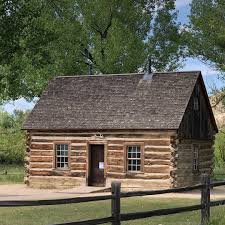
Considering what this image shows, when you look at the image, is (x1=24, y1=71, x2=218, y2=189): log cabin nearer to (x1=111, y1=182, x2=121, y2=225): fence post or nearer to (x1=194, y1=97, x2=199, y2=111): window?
(x1=194, y1=97, x2=199, y2=111): window

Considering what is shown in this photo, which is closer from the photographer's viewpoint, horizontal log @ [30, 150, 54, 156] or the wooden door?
the wooden door

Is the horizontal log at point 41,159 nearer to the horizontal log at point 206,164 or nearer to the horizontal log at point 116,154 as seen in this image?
the horizontal log at point 116,154

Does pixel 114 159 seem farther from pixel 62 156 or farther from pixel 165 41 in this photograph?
pixel 165 41

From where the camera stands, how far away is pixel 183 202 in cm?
2384

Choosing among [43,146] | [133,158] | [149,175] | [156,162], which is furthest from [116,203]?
[43,146]

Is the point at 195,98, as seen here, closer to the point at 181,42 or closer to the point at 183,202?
the point at 183,202

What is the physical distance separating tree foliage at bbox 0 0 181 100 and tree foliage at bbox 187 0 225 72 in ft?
5.67

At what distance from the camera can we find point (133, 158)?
98.2 feet

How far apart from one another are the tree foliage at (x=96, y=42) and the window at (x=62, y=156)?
11093 millimetres

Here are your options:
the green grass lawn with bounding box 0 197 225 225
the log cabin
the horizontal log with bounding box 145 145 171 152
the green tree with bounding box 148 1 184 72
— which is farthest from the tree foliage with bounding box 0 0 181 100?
the green grass lawn with bounding box 0 197 225 225

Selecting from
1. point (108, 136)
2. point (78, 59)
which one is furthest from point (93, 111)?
point (78, 59)

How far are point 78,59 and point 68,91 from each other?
11.4 meters

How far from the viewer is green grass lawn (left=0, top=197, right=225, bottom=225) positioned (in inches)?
663

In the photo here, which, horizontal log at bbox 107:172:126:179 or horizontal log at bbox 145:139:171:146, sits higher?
horizontal log at bbox 145:139:171:146
